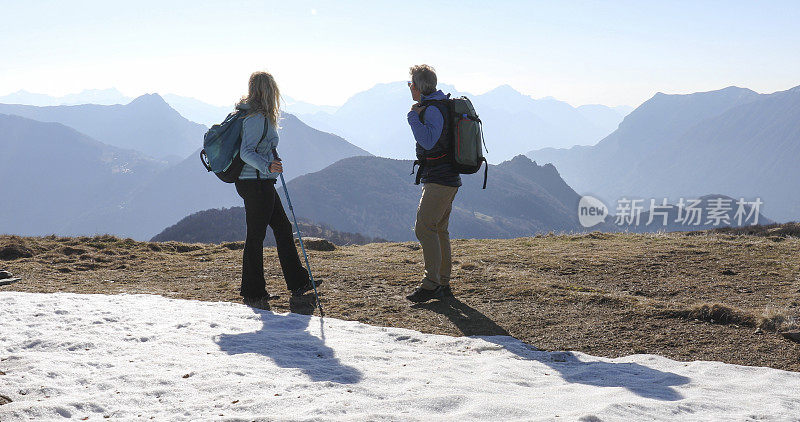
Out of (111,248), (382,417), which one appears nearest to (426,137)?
(382,417)

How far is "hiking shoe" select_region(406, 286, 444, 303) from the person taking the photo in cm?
792

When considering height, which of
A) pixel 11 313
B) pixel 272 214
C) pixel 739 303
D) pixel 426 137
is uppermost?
pixel 426 137

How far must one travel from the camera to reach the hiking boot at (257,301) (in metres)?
7.71

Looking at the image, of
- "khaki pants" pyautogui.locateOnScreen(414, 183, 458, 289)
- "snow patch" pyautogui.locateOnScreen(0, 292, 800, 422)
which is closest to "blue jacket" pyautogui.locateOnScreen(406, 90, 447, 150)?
"khaki pants" pyautogui.locateOnScreen(414, 183, 458, 289)

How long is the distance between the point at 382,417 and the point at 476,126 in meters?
4.45

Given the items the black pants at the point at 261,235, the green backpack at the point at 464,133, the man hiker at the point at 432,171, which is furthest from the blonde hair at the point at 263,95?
the green backpack at the point at 464,133

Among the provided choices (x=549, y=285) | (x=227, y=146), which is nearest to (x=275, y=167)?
(x=227, y=146)

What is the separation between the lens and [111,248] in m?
13.6

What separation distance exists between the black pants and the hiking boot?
50mm

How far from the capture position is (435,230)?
7688mm

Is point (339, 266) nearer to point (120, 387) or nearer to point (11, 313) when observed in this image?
point (11, 313)

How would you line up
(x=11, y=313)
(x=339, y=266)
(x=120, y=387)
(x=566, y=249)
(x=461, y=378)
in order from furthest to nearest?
(x=566, y=249), (x=339, y=266), (x=11, y=313), (x=461, y=378), (x=120, y=387)

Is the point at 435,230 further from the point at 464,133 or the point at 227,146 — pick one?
the point at 227,146

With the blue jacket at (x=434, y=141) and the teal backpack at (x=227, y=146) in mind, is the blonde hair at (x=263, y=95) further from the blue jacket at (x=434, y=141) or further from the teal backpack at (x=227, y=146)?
the blue jacket at (x=434, y=141)
